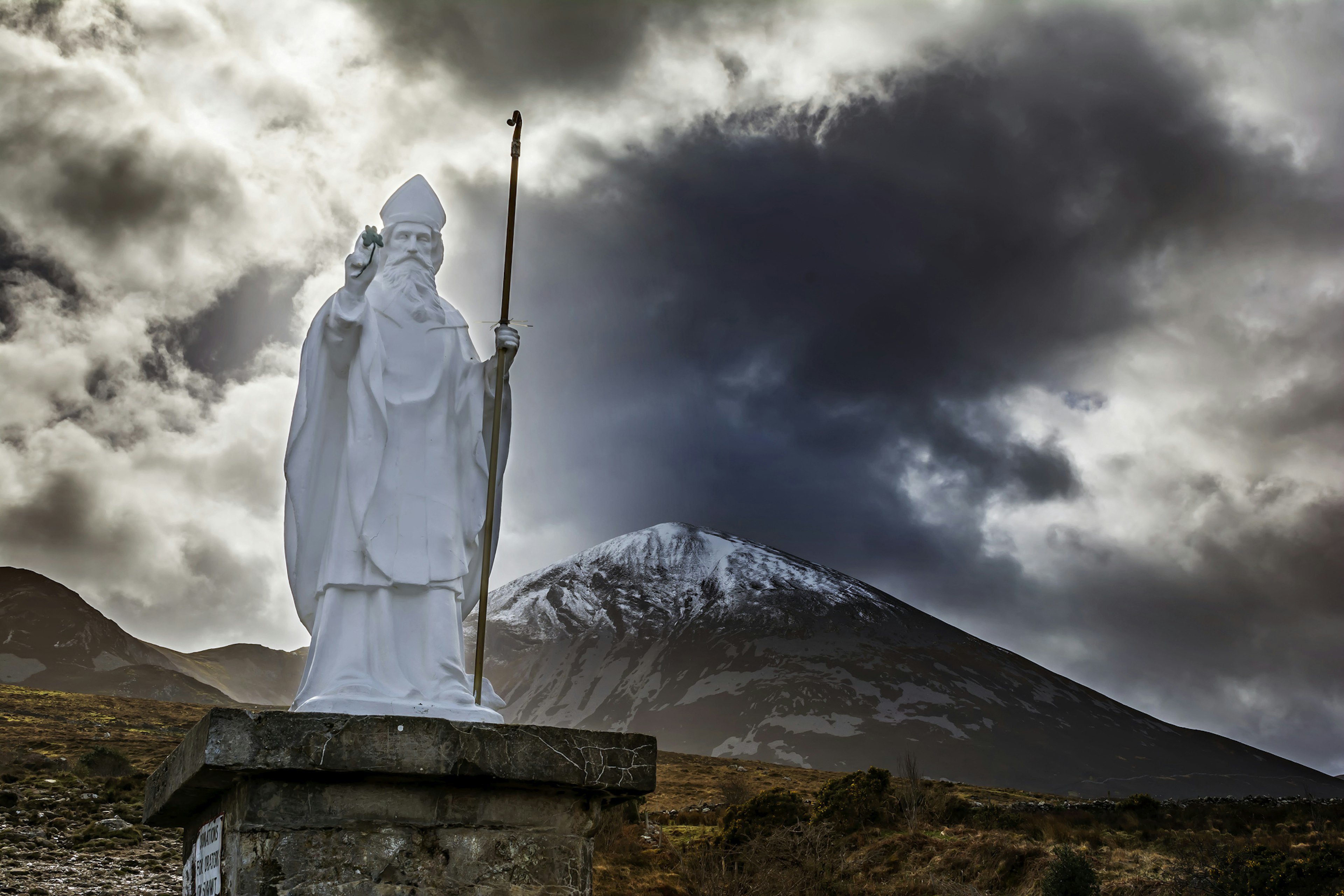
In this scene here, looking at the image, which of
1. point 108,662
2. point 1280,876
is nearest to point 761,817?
point 1280,876

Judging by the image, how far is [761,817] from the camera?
29844 mm

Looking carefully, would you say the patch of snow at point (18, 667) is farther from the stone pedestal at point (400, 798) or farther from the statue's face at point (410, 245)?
the stone pedestal at point (400, 798)

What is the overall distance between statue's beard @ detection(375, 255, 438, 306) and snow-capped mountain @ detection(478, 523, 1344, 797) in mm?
115869

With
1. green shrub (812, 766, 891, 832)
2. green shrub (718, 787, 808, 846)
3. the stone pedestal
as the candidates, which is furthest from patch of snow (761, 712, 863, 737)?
the stone pedestal

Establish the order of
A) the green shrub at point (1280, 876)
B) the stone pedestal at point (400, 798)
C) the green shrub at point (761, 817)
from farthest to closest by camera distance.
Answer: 1. the green shrub at point (761, 817)
2. the green shrub at point (1280, 876)
3. the stone pedestal at point (400, 798)

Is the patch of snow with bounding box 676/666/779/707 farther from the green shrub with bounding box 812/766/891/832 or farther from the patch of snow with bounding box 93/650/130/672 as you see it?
the green shrub with bounding box 812/766/891/832

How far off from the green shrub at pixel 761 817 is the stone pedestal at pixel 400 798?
995 inches

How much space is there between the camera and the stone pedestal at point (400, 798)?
394 cm

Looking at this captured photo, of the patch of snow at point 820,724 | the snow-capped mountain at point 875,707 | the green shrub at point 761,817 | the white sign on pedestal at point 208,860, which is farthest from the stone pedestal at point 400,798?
the patch of snow at point 820,724

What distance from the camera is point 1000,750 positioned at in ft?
448

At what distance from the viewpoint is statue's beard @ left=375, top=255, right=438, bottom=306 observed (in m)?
6.16

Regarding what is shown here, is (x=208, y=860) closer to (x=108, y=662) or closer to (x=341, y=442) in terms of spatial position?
(x=341, y=442)

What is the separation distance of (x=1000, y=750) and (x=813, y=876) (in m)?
123

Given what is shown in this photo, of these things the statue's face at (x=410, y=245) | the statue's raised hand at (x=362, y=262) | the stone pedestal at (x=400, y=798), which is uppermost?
the statue's face at (x=410, y=245)
